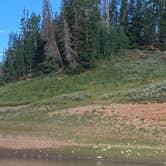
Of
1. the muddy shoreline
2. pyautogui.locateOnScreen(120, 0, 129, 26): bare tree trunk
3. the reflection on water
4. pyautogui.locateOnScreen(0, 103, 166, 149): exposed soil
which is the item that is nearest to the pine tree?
pyautogui.locateOnScreen(120, 0, 129, 26): bare tree trunk

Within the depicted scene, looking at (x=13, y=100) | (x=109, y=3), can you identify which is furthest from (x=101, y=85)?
(x=109, y=3)

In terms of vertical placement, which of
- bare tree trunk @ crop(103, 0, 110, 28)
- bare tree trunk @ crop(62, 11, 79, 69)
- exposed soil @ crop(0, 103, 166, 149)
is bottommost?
exposed soil @ crop(0, 103, 166, 149)

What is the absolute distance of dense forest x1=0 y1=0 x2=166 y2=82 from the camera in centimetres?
7212

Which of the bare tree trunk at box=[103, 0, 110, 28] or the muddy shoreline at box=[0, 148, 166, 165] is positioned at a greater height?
the bare tree trunk at box=[103, 0, 110, 28]

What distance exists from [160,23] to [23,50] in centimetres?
2205

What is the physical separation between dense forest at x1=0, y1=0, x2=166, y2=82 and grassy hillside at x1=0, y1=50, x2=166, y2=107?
2990 millimetres

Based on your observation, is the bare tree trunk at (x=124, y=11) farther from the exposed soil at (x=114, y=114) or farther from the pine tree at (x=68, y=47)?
the exposed soil at (x=114, y=114)

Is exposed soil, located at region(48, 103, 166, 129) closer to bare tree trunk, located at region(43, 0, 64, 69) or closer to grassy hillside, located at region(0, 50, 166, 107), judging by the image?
grassy hillside, located at region(0, 50, 166, 107)

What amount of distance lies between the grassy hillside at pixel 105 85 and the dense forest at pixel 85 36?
9.81 feet

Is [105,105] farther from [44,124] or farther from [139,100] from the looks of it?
[44,124]

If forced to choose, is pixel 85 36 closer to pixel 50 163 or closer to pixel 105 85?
pixel 105 85

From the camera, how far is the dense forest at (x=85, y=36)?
72125 mm

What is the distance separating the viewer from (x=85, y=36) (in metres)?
73.4

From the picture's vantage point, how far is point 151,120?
35.6 meters
